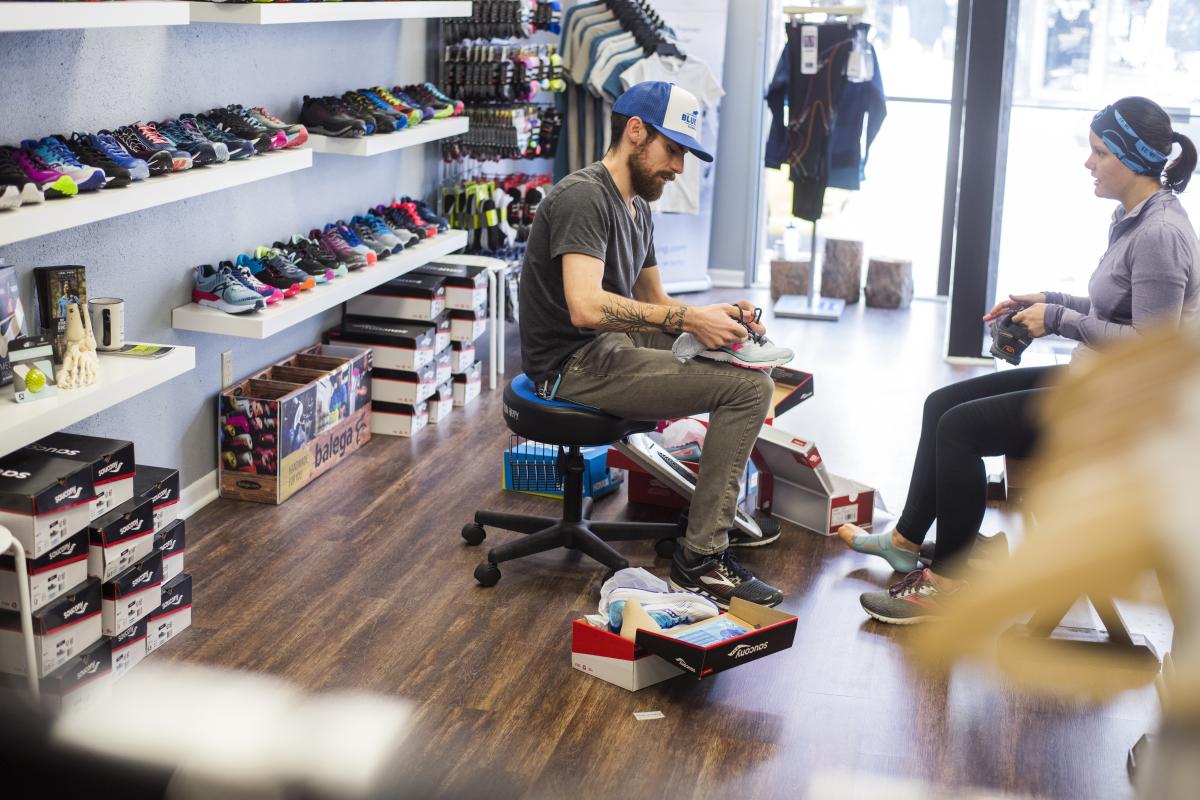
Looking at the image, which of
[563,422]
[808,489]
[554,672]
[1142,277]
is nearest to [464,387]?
[808,489]

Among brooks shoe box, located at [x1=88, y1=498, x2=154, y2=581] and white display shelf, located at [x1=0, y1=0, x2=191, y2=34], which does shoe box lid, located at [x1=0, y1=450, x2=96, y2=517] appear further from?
white display shelf, located at [x1=0, y1=0, x2=191, y2=34]

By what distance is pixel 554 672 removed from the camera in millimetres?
2959

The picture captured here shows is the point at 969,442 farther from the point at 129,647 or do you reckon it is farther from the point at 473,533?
the point at 129,647

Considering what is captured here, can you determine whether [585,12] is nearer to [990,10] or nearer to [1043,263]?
[990,10]

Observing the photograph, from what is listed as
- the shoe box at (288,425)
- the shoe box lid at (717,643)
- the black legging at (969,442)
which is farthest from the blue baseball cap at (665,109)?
the shoe box at (288,425)

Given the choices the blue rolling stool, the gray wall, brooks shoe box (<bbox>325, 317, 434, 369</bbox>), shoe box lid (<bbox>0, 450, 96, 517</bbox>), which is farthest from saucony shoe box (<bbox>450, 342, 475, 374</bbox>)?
shoe box lid (<bbox>0, 450, 96, 517</bbox>)

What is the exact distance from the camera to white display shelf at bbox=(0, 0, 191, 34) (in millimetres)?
2463

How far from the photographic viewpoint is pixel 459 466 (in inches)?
174

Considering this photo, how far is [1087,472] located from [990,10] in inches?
219

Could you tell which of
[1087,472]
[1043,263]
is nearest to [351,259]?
[1043,263]

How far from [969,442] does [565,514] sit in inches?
44.5

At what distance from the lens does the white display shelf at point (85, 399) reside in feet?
8.42

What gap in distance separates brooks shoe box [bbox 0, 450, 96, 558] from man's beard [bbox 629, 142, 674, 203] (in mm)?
1525

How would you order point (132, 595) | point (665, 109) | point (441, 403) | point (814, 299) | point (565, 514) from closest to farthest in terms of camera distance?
point (132, 595) → point (665, 109) → point (565, 514) → point (441, 403) → point (814, 299)
